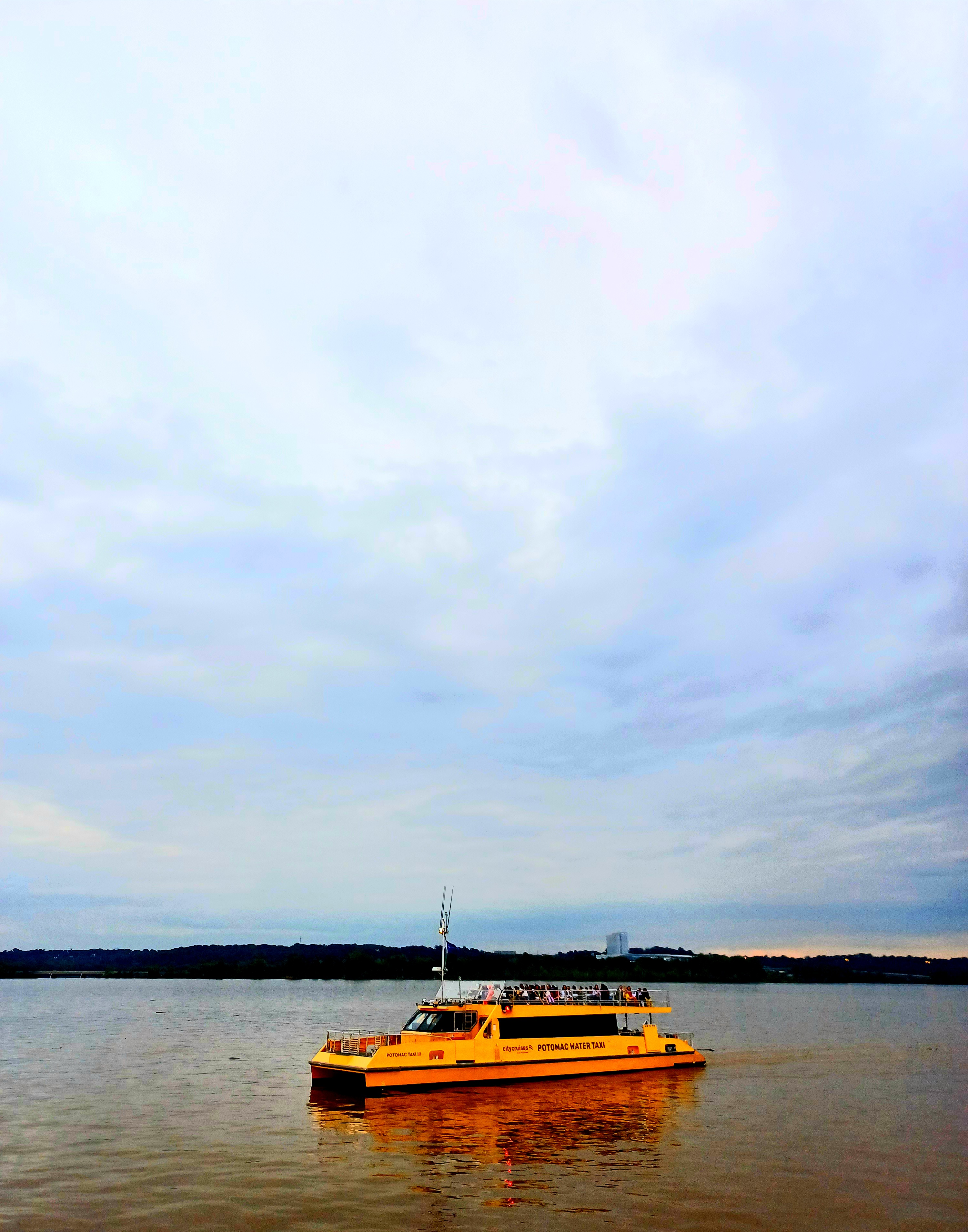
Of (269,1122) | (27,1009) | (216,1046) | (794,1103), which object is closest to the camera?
(269,1122)

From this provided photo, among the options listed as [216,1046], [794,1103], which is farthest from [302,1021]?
[794,1103]

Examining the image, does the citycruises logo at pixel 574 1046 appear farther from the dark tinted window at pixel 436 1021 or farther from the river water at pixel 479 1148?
the dark tinted window at pixel 436 1021

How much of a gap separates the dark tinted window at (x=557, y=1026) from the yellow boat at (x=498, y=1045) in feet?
0.17

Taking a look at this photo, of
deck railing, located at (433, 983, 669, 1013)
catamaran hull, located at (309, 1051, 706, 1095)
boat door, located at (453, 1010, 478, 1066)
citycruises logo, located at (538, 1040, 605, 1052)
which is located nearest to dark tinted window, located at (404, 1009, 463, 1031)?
boat door, located at (453, 1010, 478, 1066)

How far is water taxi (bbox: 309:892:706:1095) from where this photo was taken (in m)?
48.8

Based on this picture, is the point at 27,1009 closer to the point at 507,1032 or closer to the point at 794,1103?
the point at 507,1032

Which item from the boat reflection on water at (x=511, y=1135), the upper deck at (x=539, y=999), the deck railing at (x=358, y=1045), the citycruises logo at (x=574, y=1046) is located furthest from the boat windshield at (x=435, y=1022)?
the citycruises logo at (x=574, y=1046)

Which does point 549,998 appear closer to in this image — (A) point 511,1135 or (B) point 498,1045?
(B) point 498,1045

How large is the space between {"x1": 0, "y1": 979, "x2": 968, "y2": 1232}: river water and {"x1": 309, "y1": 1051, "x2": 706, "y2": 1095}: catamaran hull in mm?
655

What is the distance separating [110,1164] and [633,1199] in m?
18.5

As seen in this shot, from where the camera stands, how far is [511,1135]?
40125 mm

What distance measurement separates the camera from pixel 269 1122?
141ft

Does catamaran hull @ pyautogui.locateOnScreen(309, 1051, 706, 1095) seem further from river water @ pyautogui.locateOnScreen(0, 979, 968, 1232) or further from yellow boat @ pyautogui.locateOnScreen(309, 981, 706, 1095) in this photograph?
river water @ pyautogui.locateOnScreen(0, 979, 968, 1232)

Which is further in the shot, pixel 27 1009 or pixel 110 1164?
pixel 27 1009
